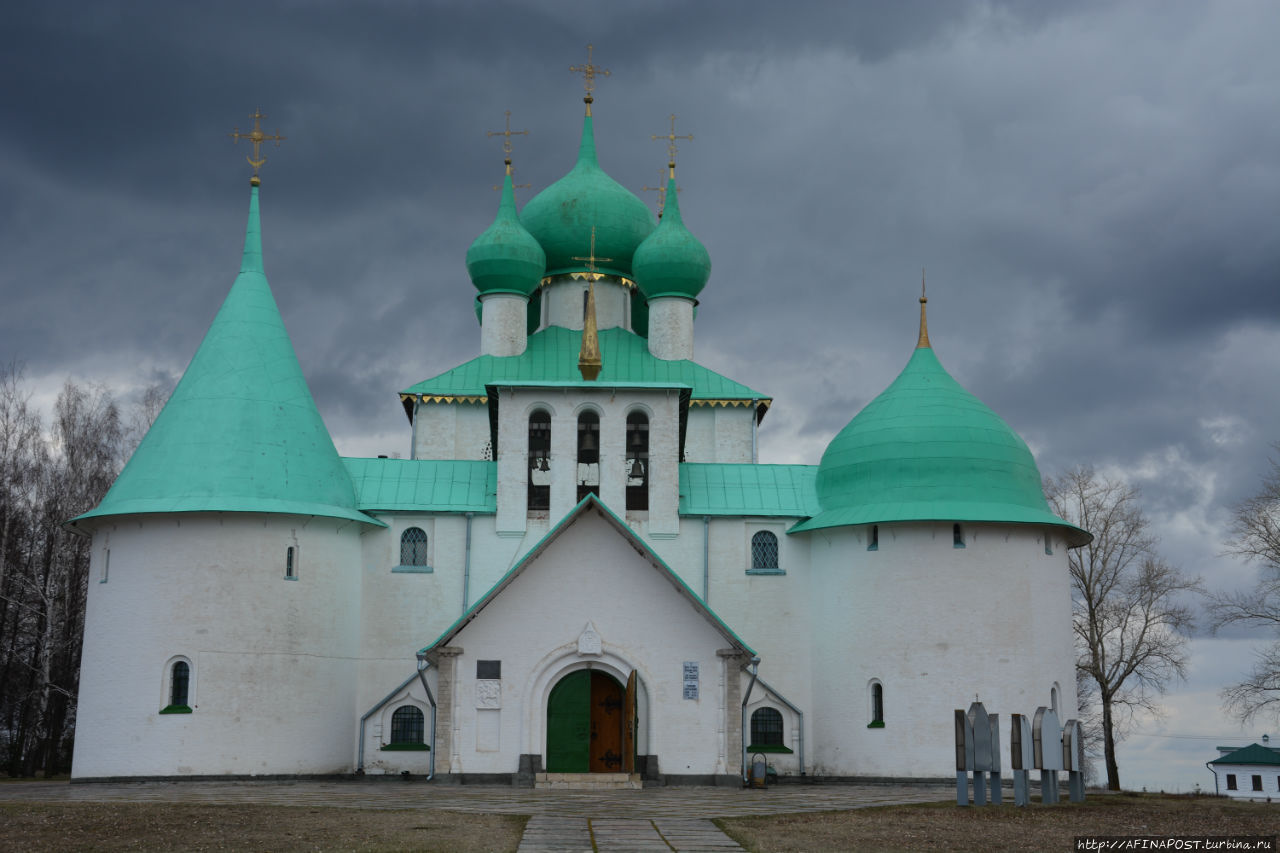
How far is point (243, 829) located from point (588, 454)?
47.9 ft

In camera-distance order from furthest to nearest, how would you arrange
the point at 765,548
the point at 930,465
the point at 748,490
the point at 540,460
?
the point at 748,490 → the point at 765,548 → the point at 540,460 → the point at 930,465

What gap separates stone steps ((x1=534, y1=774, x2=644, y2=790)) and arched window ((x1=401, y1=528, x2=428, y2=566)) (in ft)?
21.2

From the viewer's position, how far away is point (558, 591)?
24656 mm

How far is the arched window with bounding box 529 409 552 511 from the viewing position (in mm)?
28375


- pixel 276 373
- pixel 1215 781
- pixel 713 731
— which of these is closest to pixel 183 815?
pixel 713 731

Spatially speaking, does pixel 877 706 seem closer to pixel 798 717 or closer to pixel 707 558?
pixel 798 717

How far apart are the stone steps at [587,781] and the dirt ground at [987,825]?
5890 millimetres

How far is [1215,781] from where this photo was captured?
151 ft

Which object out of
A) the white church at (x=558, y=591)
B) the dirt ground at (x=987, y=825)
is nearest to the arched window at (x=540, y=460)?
the white church at (x=558, y=591)

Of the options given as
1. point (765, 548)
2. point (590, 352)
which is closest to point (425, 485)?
point (590, 352)

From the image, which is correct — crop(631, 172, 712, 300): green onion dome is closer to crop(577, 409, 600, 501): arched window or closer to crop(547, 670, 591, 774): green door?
crop(577, 409, 600, 501): arched window

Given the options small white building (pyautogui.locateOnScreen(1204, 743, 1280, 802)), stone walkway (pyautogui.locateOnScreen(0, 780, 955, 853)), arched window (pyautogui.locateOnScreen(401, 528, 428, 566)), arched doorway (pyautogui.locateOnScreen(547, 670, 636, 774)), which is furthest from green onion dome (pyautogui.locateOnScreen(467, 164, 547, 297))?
small white building (pyautogui.locateOnScreen(1204, 743, 1280, 802))

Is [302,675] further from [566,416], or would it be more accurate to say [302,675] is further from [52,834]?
[52,834]

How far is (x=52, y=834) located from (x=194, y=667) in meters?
10.5
